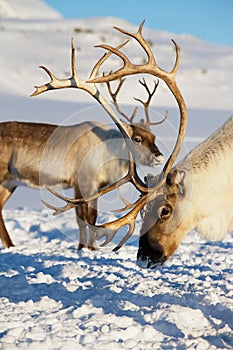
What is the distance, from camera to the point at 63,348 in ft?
12.5

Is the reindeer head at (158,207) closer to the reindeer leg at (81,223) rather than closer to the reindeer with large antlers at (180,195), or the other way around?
the reindeer with large antlers at (180,195)

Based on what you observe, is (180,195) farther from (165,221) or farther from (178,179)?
(165,221)

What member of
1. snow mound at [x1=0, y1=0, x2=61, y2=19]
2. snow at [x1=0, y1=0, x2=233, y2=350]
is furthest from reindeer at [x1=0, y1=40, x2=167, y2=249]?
snow mound at [x1=0, y1=0, x2=61, y2=19]

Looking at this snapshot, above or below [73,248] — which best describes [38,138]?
above

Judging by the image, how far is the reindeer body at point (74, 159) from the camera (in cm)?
745

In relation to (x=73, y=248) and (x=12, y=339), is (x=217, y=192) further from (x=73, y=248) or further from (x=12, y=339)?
(x=73, y=248)

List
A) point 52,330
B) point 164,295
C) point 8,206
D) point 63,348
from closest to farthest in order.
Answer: point 63,348 → point 52,330 → point 164,295 → point 8,206

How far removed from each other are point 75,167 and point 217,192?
310cm

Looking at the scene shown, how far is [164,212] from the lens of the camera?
4.65m

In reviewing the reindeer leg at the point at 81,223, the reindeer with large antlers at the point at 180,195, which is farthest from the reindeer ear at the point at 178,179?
the reindeer leg at the point at 81,223

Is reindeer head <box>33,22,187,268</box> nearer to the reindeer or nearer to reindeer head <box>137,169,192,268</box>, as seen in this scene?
reindeer head <box>137,169,192,268</box>

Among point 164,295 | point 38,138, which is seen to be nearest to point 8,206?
point 38,138

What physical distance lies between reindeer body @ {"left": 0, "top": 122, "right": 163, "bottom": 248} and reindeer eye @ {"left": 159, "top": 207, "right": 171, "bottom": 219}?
9.18 ft

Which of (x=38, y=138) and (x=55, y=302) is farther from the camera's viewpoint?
(x=38, y=138)
